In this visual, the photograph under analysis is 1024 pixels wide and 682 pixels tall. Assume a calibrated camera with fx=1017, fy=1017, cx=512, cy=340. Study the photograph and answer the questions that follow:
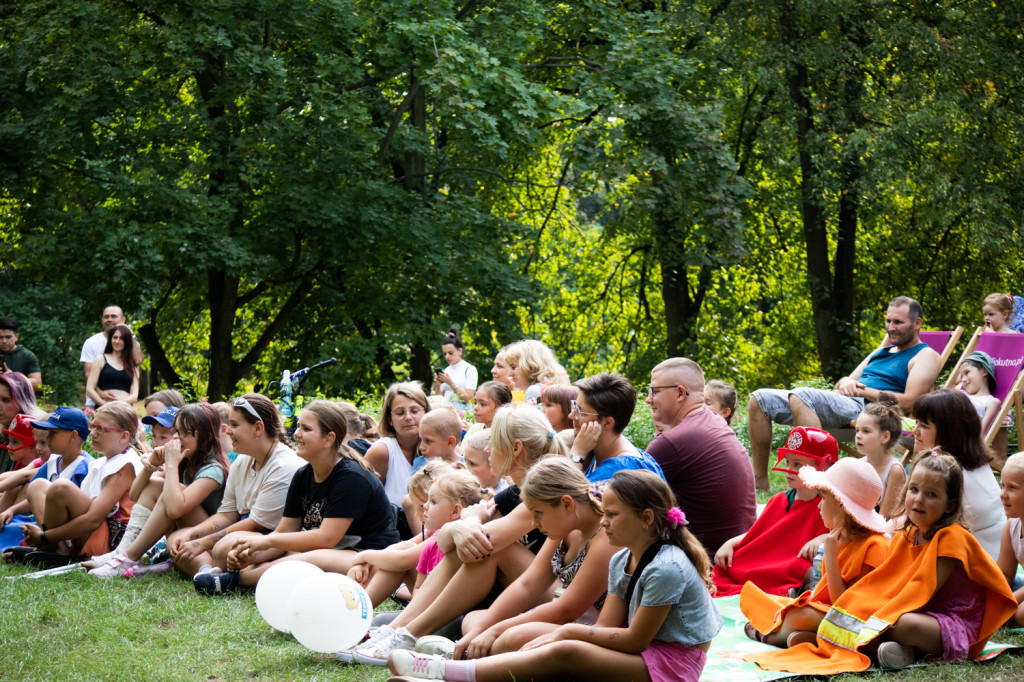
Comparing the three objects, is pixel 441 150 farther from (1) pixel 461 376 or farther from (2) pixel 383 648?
(2) pixel 383 648

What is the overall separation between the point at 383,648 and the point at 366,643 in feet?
0.44

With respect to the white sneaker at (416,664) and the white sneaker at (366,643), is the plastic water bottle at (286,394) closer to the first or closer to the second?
the white sneaker at (366,643)

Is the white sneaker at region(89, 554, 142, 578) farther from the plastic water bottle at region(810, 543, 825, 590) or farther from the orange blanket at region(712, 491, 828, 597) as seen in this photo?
the plastic water bottle at region(810, 543, 825, 590)

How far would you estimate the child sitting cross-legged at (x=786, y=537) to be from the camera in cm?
480

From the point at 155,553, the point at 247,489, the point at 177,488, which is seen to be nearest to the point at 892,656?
the point at 247,489

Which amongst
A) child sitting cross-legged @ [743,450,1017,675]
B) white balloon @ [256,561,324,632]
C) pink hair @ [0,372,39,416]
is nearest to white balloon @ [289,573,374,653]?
white balloon @ [256,561,324,632]

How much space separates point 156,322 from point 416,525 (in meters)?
12.4

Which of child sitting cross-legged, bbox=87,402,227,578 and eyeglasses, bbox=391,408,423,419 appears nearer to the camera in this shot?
child sitting cross-legged, bbox=87,402,227,578

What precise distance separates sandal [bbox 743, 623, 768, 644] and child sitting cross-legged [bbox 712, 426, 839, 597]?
1.23 feet

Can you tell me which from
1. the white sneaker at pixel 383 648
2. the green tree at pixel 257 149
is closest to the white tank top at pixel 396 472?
the white sneaker at pixel 383 648

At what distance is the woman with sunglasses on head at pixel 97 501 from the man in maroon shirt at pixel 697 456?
3432 mm

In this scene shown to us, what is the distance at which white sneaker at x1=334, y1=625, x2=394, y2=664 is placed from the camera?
4.35 metres

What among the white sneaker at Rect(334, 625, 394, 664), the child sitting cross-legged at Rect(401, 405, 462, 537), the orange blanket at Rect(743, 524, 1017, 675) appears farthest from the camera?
the child sitting cross-legged at Rect(401, 405, 462, 537)

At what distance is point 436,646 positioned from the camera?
3.99 m
